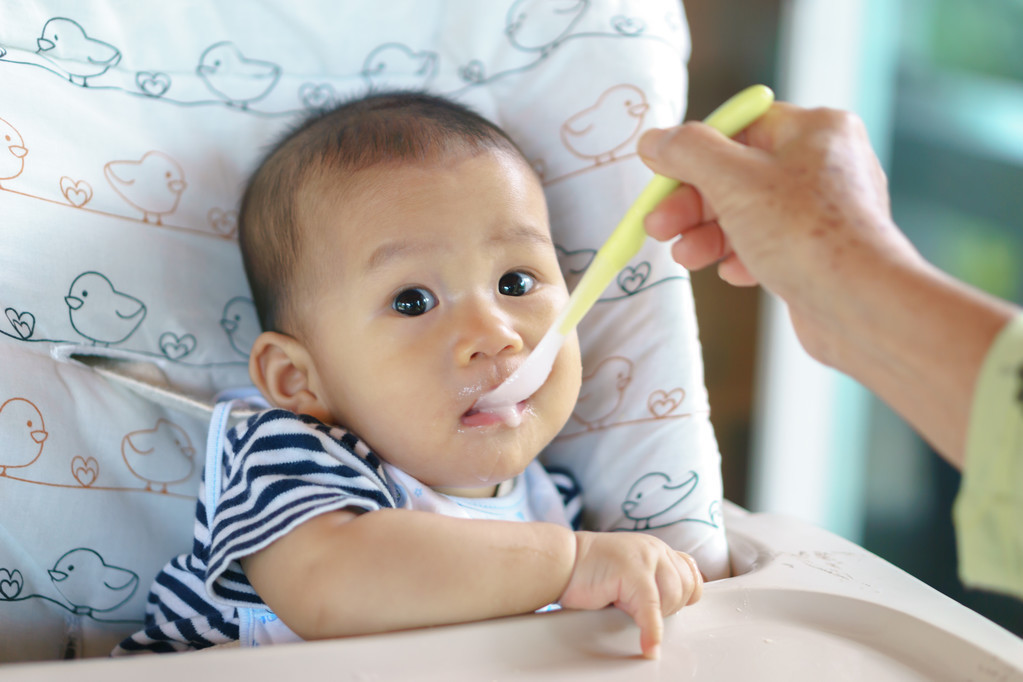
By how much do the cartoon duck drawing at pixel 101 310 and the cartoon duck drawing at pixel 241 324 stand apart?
89 millimetres

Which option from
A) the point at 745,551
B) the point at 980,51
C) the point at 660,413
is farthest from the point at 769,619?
the point at 980,51

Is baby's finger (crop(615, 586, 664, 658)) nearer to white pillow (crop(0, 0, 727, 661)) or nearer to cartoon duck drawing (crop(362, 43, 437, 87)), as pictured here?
white pillow (crop(0, 0, 727, 661))

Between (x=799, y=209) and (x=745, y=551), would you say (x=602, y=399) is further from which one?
(x=799, y=209)

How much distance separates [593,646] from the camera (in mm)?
585

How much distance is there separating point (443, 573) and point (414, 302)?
0.79ft

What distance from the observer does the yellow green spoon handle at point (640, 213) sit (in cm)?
60

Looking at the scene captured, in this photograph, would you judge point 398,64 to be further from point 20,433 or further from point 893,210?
point 893,210

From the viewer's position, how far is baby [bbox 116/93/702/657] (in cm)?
58

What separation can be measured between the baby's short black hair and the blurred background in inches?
44.8

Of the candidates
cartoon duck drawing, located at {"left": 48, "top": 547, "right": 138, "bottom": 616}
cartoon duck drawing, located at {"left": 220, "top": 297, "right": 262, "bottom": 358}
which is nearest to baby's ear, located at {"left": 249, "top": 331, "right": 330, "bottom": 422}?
cartoon duck drawing, located at {"left": 220, "top": 297, "right": 262, "bottom": 358}

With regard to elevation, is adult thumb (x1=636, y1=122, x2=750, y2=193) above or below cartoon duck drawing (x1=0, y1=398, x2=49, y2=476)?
above

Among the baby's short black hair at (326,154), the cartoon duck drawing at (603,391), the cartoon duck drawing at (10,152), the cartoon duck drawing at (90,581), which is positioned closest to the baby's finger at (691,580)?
the cartoon duck drawing at (603,391)

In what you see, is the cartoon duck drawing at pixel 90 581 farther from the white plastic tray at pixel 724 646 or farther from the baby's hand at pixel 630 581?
the baby's hand at pixel 630 581

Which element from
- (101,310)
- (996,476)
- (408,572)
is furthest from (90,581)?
(996,476)
